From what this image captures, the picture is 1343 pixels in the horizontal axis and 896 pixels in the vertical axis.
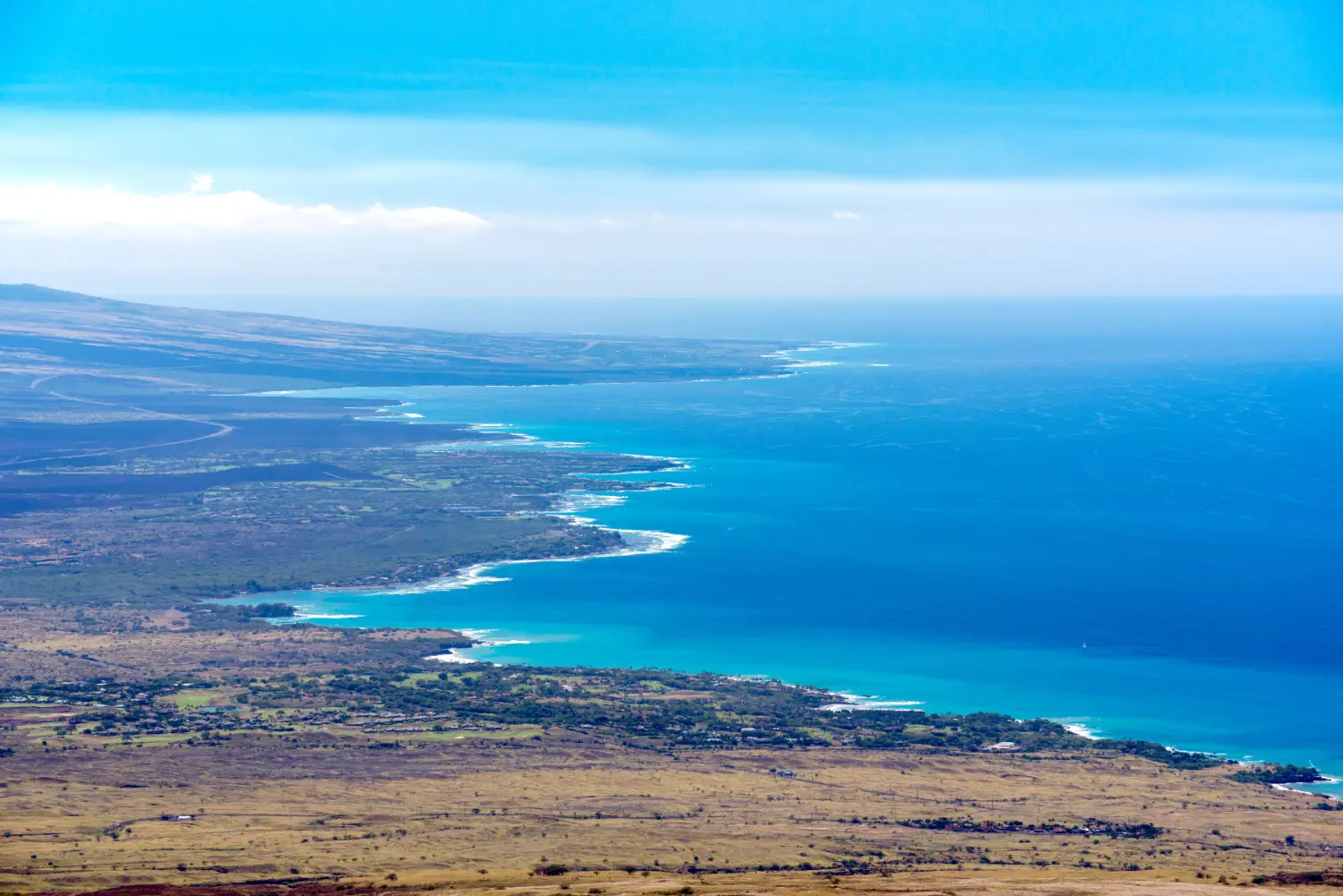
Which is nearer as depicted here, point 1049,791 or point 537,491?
point 1049,791

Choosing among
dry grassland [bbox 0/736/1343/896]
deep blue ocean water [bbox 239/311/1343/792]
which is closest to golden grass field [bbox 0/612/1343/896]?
dry grassland [bbox 0/736/1343/896]

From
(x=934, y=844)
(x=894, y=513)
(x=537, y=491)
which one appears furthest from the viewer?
(x=537, y=491)

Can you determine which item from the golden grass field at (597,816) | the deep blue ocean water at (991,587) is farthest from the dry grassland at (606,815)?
the deep blue ocean water at (991,587)

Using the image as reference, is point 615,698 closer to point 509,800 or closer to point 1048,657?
point 509,800

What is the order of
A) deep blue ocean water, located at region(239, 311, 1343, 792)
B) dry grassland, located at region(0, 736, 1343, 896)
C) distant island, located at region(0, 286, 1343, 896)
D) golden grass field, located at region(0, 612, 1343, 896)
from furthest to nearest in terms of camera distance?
deep blue ocean water, located at region(239, 311, 1343, 792)
distant island, located at region(0, 286, 1343, 896)
dry grassland, located at region(0, 736, 1343, 896)
golden grass field, located at region(0, 612, 1343, 896)

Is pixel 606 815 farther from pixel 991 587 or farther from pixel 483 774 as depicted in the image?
pixel 991 587

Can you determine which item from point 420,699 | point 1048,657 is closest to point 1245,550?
point 1048,657

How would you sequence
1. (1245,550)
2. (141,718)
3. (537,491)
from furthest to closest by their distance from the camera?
(537,491), (1245,550), (141,718)

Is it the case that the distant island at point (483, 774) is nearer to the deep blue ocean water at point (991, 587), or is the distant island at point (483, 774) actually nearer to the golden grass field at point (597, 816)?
the golden grass field at point (597, 816)

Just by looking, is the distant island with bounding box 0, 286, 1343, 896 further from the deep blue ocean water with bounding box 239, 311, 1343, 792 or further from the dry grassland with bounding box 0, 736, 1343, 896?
the deep blue ocean water with bounding box 239, 311, 1343, 792
